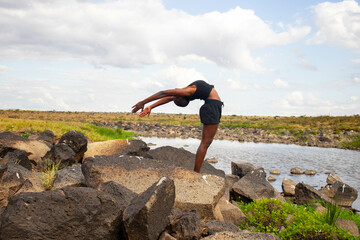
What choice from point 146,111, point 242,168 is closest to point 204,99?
point 146,111

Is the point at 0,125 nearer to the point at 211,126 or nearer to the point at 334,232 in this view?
the point at 211,126

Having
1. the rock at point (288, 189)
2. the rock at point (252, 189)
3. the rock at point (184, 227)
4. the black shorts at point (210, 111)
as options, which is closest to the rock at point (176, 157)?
the rock at point (252, 189)

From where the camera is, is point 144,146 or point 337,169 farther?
point 337,169

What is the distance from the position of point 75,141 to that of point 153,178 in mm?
3685

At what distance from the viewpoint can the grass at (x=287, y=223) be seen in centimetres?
573

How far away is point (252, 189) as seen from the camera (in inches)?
348

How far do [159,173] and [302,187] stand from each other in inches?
199

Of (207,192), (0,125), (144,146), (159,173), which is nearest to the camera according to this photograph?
(207,192)

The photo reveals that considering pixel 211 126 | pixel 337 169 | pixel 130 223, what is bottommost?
pixel 337 169

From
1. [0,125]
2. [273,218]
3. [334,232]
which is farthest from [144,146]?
[0,125]

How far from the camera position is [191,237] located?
4.25 meters

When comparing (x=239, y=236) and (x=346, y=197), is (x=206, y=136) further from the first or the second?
(x=346, y=197)

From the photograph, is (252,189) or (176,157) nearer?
(252,189)

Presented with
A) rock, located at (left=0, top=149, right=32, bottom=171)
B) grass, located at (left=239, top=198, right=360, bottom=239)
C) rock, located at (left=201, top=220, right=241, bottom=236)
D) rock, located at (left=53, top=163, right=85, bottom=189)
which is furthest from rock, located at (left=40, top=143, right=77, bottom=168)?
rock, located at (left=201, top=220, right=241, bottom=236)
